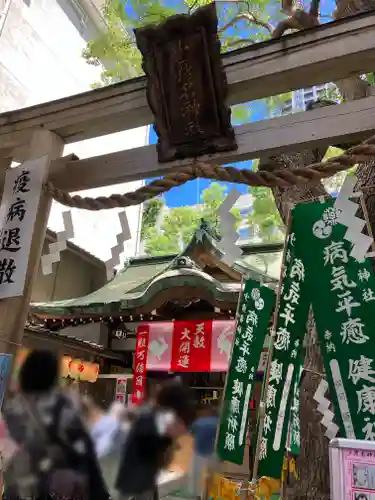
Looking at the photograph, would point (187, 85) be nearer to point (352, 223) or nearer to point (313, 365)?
point (352, 223)

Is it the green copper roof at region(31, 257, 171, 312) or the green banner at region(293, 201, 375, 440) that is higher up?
the green copper roof at region(31, 257, 171, 312)

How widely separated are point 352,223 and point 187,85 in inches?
57.2

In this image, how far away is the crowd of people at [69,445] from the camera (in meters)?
2.45

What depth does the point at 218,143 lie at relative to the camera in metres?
2.79

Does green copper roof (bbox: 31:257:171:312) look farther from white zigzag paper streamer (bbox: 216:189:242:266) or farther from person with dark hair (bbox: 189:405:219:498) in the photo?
white zigzag paper streamer (bbox: 216:189:242:266)

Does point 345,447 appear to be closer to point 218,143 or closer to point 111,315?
point 218,143

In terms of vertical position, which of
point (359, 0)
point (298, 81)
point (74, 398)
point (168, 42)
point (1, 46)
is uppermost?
point (1, 46)

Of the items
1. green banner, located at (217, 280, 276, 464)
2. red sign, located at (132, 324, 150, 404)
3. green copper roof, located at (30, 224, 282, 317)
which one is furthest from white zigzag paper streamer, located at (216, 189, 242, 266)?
red sign, located at (132, 324, 150, 404)

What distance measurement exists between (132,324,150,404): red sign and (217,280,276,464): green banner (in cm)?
352

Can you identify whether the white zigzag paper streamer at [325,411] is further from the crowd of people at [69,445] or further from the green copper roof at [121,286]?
the green copper roof at [121,286]

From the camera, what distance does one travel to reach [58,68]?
544 inches

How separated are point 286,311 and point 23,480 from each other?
2098mm

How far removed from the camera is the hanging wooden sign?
278 cm

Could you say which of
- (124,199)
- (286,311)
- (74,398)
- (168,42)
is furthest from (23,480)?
(168,42)
